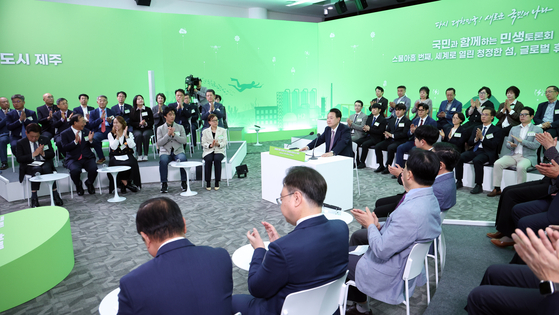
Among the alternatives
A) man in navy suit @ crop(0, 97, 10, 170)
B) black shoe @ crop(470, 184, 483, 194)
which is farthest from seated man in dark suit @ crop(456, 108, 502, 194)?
man in navy suit @ crop(0, 97, 10, 170)

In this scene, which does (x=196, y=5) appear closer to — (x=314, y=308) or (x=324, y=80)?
(x=324, y=80)

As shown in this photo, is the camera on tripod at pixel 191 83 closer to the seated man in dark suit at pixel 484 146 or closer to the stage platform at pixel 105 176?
the stage platform at pixel 105 176

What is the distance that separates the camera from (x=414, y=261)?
2195 millimetres

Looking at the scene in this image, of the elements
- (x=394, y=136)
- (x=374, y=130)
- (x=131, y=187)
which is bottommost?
(x=131, y=187)

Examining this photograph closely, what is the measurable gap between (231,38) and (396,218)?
385 inches

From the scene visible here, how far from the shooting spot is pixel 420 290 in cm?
307

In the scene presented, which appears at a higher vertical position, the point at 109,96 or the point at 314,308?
the point at 109,96

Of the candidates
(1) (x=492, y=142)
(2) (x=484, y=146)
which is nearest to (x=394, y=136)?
(2) (x=484, y=146)

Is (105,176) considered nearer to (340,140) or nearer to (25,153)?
(25,153)

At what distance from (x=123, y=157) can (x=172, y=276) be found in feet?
16.9

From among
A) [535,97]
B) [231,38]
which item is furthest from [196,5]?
[535,97]

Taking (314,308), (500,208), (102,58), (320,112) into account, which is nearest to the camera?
(314,308)

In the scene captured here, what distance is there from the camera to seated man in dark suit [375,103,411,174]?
7.38 m

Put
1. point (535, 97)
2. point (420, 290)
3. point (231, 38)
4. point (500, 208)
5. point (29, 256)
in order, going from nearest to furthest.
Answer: point (29, 256) → point (420, 290) → point (500, 208) → point (535, 97) → point (231, 38)
